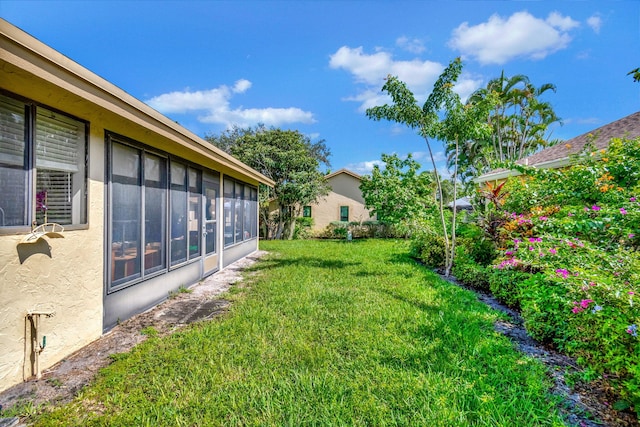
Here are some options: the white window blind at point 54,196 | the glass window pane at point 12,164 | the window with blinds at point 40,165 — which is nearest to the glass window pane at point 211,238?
the window with blinds at point 40,165

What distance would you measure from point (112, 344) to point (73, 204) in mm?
1639

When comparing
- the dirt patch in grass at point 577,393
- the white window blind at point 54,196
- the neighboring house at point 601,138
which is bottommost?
the dirt patch in grass at point 577,393

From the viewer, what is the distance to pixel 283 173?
15.4 m

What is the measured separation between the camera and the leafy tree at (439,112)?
6551 mm

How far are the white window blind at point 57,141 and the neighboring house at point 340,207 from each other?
14.8 m

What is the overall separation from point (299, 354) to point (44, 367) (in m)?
2.42

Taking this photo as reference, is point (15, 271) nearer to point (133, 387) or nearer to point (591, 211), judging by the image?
point (133, 387)

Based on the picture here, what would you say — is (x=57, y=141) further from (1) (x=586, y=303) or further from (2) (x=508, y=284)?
(2) (x=508, y=284)

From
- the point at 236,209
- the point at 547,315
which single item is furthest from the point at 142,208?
the point at 547,315

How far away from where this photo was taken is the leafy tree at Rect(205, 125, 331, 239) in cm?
1505

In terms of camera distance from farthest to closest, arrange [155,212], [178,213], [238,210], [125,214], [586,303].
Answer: [238,210] → [178,213] → [155,212] → [125,214] → [586,303]

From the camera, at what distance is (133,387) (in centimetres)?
243

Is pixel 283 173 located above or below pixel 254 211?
above

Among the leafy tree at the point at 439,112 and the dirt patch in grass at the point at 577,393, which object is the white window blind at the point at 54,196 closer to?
the dirt patch in grass at the point at 577,393
